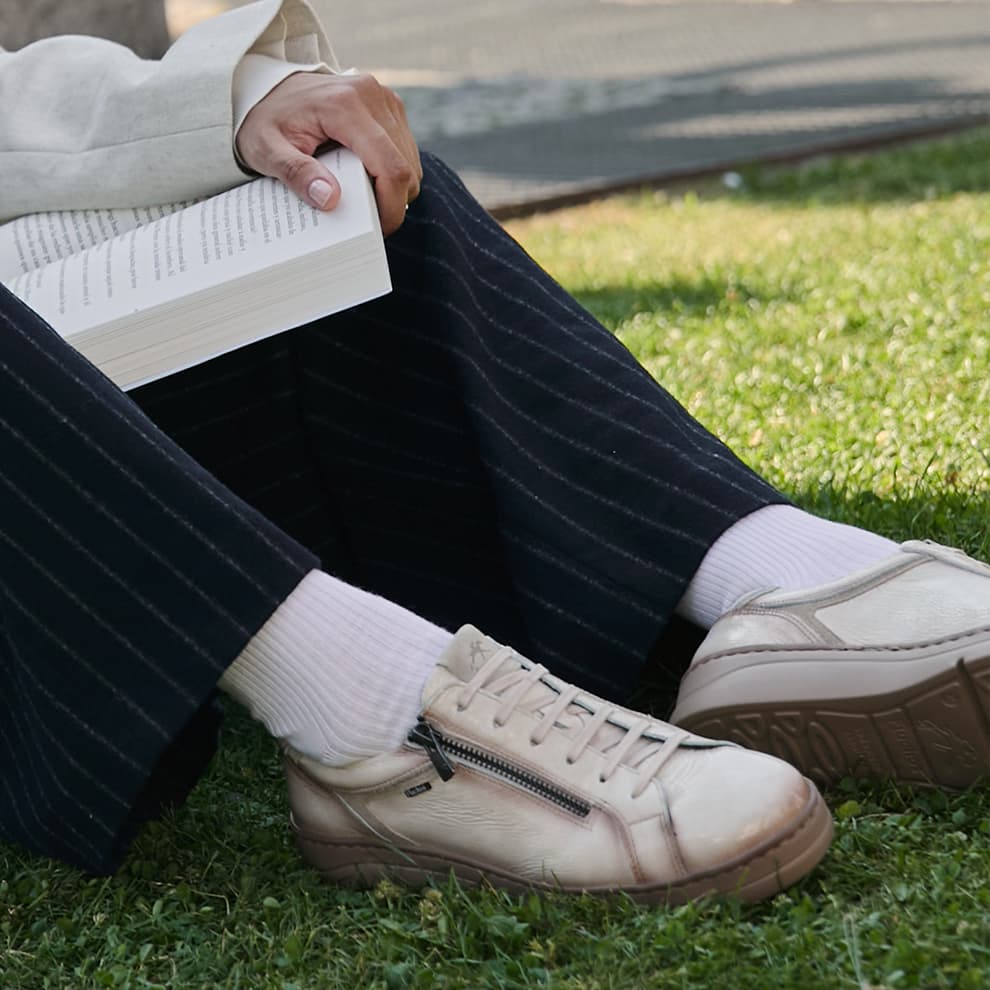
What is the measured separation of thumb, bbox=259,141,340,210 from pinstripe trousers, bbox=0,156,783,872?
189 mm

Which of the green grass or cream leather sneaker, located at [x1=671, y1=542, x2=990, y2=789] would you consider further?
cream leather sneaker, located at [x1=671, y1=542, x2=990, y2=789]

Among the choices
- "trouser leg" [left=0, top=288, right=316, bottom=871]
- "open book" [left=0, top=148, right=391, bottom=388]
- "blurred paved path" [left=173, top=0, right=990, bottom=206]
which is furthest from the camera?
"blurred paved path" [left=173, top=0, right=990, bottom=206]

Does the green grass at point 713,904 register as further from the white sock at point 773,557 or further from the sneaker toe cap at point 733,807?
the white sock at point 773,557

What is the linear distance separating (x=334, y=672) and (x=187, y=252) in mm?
506

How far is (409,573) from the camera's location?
209 cm

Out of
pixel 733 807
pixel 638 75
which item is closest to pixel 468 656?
pixel 733 807

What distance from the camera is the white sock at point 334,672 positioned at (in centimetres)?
153

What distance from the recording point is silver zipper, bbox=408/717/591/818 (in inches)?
59.6

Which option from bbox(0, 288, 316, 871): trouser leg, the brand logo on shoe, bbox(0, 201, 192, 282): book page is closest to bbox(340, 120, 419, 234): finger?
bbox(0, 201, 192, 282): book page

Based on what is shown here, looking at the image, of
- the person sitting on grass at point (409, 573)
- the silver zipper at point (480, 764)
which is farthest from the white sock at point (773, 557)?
the silver zipper at point (480, 764)

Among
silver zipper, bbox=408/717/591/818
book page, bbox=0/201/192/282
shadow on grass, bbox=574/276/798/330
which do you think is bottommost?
shadow on grass, bbox=574/276/798/330

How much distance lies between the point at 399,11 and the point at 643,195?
7.66m

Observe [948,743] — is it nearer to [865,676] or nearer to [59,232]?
[865,676]

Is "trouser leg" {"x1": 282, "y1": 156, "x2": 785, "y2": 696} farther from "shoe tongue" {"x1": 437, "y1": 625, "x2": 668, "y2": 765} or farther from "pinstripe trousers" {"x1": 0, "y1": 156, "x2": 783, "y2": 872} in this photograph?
"shoe tongue" {"x1": 437, "y1": 625, "x2": 668, "y2": 765}
